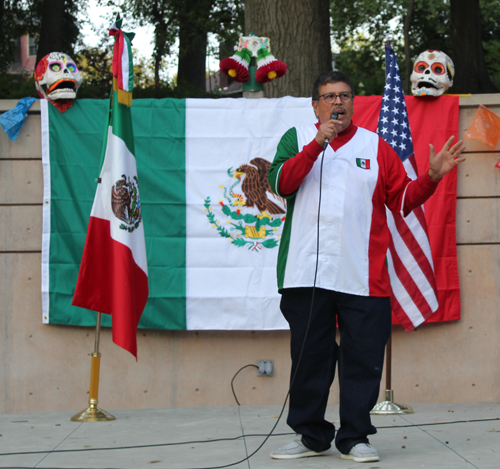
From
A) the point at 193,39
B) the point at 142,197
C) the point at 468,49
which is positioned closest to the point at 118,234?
the point at 142,197

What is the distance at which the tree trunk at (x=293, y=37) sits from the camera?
22.2ft

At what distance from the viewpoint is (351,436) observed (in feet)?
11.9

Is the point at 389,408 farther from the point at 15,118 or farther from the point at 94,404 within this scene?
the point at 15,118

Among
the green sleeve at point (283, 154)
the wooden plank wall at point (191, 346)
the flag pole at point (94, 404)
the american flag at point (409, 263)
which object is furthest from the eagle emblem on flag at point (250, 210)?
the green sleeve at point (283, 154)

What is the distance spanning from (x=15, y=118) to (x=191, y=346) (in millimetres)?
2404

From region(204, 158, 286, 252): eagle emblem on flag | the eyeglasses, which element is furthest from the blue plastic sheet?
the eyeglasses

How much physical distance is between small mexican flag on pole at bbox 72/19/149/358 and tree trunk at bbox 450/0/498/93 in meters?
8.13

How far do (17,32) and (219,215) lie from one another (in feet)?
51.9

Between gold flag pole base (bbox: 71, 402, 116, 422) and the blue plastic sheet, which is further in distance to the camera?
the blue plastic sheet

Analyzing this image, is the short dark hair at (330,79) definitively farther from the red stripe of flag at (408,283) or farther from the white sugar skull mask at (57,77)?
the white sugar skull mask at (57,77)

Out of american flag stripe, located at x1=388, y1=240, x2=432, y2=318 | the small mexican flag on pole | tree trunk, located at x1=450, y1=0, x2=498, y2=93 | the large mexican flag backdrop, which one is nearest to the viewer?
the small mexican flag on pole

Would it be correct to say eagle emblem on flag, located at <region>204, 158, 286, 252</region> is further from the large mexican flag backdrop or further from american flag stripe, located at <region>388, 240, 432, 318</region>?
american flag stripe, located at <region>388, 240, 432, 318</region>

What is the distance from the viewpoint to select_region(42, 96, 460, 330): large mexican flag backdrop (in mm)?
5633

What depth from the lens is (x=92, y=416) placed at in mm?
5137
